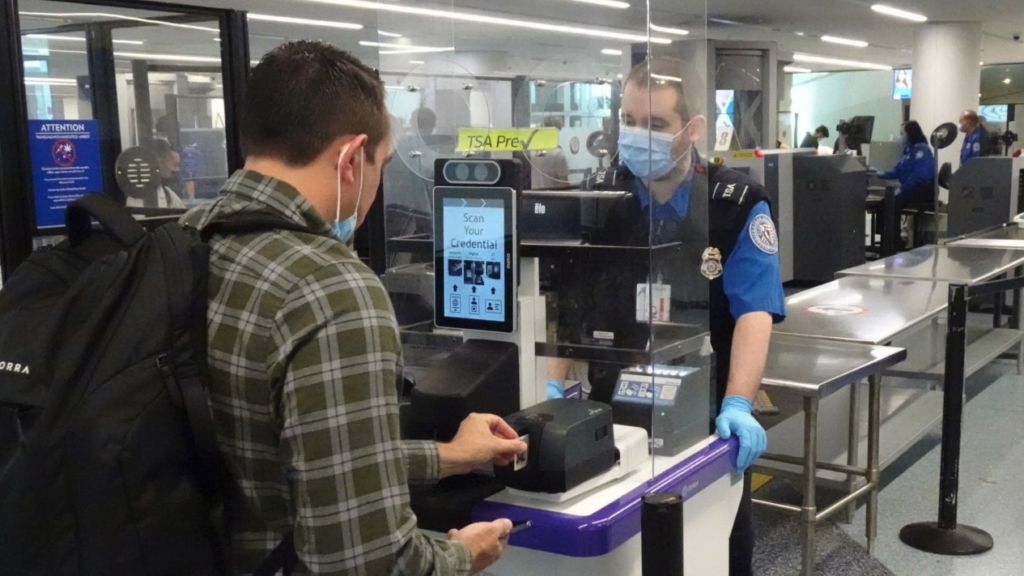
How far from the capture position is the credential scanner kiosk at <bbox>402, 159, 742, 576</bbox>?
4.61 ft

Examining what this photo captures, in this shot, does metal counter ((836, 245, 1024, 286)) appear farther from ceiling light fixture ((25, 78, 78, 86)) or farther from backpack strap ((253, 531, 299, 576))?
backpack strap ((253, 531, 299, 576))

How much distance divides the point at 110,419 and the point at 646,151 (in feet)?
3.78

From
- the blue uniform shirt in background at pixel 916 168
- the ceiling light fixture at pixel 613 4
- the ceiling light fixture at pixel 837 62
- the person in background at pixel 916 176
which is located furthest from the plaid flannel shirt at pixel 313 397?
the ceiling light fixture at pixel 837 62

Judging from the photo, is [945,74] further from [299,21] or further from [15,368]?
[15,368]

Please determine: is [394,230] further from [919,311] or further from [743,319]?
[919,311]

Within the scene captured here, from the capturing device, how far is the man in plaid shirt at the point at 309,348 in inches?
39.1

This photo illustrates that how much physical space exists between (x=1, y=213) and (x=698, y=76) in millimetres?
1795

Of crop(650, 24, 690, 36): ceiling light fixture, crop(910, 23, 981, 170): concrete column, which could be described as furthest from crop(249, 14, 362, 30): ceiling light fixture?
crop(650, 24, 690, 36): ceiling light fixture

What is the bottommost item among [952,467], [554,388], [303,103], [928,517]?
[928,517]

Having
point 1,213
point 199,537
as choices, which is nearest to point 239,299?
point 199,537

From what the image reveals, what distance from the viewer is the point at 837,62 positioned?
19.3m

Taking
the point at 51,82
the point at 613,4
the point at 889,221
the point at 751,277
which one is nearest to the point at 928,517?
the point at 751,277

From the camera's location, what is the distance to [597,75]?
2168mm

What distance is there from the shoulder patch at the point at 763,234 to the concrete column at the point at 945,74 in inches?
444
